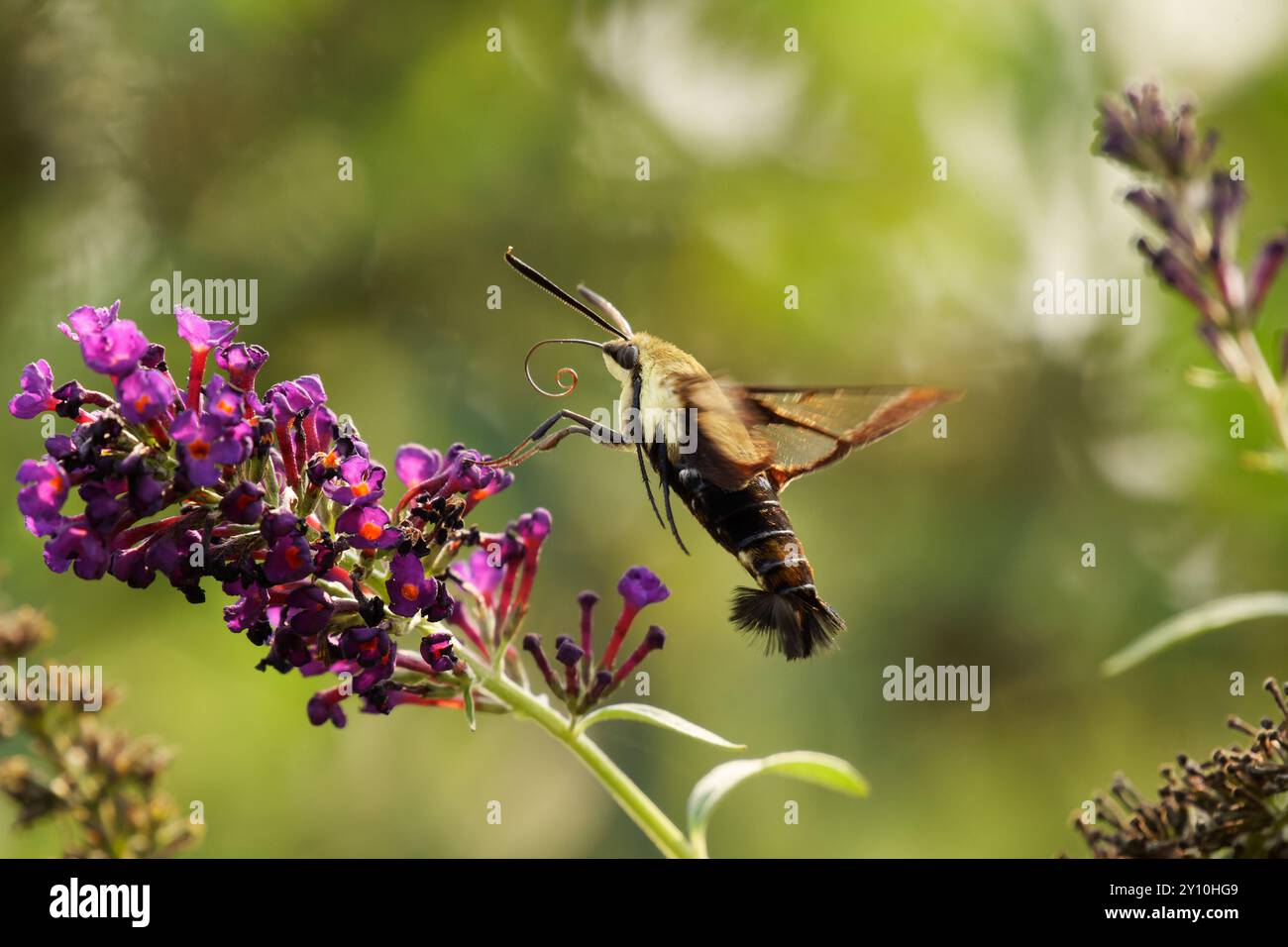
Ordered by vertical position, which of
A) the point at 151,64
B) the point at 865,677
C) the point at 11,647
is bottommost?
the point at 865,677

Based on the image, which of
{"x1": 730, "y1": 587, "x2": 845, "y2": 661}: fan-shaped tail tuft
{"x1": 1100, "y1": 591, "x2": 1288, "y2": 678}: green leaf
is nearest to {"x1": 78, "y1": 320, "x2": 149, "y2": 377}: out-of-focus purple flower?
{"x1": 730, "y1": 587, "x2": 845, "y2": 661}: fan-shaped tail tuft

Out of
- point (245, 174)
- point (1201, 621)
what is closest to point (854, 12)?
point (245, 174)

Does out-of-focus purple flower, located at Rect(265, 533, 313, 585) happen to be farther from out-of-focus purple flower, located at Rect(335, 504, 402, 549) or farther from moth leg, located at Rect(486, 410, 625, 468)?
moth leg, located at Rect(486, 410, 625, 468)

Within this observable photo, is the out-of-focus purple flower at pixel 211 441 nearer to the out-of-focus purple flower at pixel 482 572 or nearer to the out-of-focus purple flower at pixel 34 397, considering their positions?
the out-of-focus purple flower at pixel 34 397

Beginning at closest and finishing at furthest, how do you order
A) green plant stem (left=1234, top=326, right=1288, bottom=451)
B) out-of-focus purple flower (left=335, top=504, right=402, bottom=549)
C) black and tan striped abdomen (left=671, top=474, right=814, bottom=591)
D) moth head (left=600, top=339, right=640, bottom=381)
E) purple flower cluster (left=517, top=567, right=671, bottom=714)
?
green plant stem (left=1234, top=326, right=1288, bottom=451), out-of-focus purple flower (left=335, top=504, right=402, bottom=549), purple flower cluster (left=517, top=567, right=671, bottom=714), black and tan striped abdomen (left=671, top=474, right=814, bottom=591), moth head (left=600, top=339, right=640, bottom=381)

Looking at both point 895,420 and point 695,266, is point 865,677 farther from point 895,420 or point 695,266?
point 895,420
